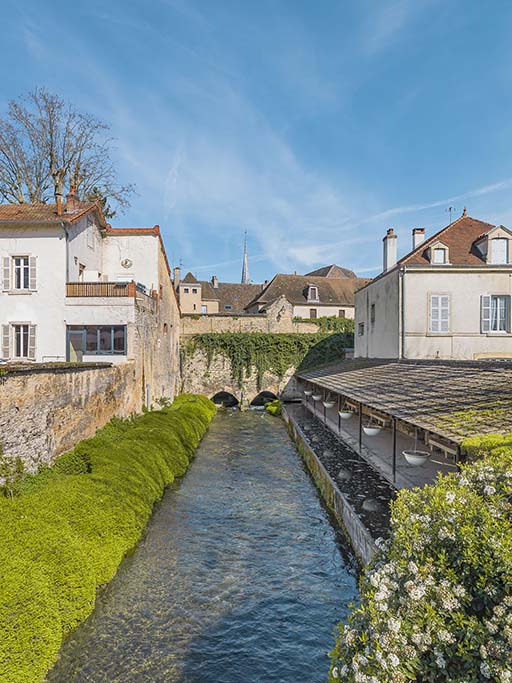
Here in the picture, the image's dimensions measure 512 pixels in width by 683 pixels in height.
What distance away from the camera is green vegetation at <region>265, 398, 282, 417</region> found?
93.2 feet

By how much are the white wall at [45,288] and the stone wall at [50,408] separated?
16.2 ft

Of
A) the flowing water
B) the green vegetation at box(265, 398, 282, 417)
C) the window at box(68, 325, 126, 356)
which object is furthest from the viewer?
the green vegetation at box(265, 398, 282, 417)

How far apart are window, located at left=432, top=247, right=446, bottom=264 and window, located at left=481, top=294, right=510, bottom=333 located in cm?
212

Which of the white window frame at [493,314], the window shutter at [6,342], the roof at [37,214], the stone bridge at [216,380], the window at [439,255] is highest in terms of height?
the roof at [37,214]

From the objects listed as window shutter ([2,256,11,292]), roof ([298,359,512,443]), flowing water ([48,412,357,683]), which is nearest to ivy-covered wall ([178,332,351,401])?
window shutter ([2,256,11,292])

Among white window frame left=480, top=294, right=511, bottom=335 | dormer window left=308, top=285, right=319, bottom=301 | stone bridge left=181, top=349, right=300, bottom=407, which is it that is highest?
→ dormer window left=308, top=285, right=319, bottom=301

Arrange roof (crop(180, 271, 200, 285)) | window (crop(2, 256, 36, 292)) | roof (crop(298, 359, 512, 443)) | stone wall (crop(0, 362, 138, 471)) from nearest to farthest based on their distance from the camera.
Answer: roof (crop(298, 359, 512, 443)), stone wall (crop(0, 362, 138, 471)), window (crop(2, 256, 36, 292)), roof (crop(180, 271, 200, 285))

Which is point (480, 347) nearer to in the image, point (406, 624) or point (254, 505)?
point (254, 505)

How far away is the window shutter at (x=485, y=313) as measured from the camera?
58.9ft

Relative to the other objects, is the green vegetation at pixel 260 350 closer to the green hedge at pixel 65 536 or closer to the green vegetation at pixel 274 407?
the green vegetation at pixel 274 407

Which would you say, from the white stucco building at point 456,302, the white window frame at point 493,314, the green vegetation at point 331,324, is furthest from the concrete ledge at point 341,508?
the green vegetation at point 331,324

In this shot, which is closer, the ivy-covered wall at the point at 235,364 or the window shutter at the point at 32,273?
the window shutter at the point at 32,273

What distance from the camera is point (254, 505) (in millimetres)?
12547

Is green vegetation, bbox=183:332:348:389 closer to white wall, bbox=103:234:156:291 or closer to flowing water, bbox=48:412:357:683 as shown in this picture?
white wall, bbox=103:234:156:291
